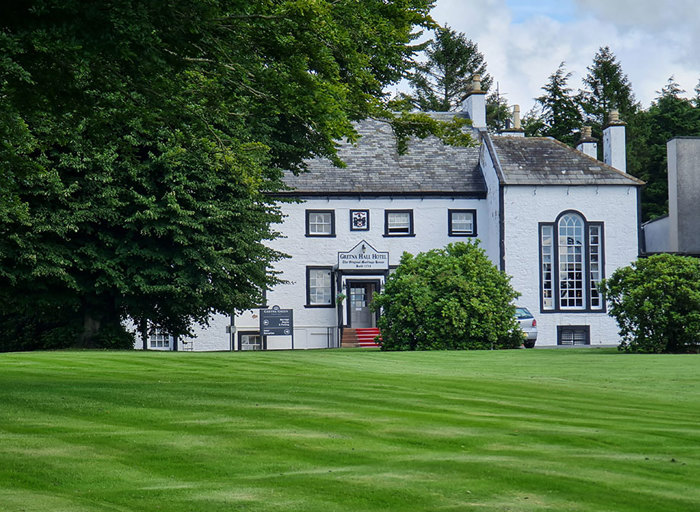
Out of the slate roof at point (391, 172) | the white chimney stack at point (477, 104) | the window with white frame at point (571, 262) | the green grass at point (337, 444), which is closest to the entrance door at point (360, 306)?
the slate roof at point (391, 172)

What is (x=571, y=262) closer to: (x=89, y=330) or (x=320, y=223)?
(x=320, y=223)

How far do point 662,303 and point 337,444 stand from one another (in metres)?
20.7

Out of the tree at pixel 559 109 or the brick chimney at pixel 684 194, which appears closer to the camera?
the brick chimney at pixel 684 194

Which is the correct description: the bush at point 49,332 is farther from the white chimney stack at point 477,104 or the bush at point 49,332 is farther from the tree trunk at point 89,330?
the white chimney stack at point 477,104

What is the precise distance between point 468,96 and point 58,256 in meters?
27.4

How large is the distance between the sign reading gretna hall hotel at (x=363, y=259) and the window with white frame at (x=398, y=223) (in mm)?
1125

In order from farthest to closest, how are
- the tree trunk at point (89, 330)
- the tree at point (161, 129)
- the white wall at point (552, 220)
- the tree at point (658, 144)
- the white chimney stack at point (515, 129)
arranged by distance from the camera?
the tree at point (658, 144) < the white chimney stack at point (515, 129) < the white wall at point (552, 220) < the tree trunk at point (89, 330) < the tree at point (161, 129)

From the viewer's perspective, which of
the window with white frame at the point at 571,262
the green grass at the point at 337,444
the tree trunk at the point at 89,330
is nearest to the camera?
the green grass at the point at 337,444

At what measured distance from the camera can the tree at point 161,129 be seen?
11961mm

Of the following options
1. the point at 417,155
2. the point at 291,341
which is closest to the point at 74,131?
the point at 291,341

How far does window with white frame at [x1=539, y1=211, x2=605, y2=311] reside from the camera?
45.0 m

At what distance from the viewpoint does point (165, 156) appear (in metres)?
27.6

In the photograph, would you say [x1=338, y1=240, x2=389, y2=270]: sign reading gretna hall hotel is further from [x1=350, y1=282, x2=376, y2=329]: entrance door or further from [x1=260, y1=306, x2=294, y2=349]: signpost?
[x1=260, y1=306, x2=294, y2=349]: signpost

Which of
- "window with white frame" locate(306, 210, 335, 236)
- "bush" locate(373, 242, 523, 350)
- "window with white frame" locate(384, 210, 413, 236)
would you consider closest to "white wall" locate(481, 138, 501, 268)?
"window with white frame" locate(384, 210, 413, 236)
